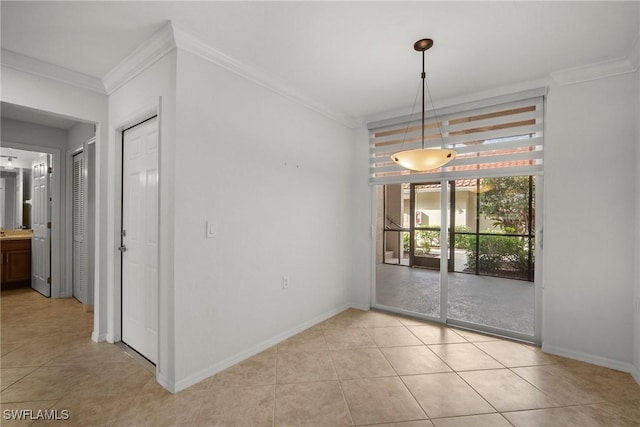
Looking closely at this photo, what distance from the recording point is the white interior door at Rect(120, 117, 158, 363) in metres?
2.49

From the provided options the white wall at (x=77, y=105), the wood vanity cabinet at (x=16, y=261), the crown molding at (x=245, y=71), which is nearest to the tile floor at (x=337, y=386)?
the white wall at (x=77, y=105)

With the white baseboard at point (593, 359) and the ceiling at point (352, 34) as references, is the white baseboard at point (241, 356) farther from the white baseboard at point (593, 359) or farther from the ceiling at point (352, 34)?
the ceiling at point (352, 34)

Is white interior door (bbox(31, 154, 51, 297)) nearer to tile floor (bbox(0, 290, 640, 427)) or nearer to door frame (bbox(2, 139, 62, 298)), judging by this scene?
door frame (bbox(2, 139, 62, 298))

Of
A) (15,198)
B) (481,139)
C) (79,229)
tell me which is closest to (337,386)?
(481,139)

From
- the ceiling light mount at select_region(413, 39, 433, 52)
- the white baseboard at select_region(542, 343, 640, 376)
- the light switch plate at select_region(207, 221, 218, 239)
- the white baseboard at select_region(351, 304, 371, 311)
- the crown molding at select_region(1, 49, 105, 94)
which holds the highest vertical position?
the ceiling light mount at select_region(413, 39, 433, 52)

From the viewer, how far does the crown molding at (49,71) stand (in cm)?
236

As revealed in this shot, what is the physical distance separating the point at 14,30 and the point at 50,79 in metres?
0.63

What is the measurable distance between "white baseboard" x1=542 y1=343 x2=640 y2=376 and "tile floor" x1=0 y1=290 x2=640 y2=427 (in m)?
0.07

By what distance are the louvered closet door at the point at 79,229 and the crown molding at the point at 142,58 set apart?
2013mm

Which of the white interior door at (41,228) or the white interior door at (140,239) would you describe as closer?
the white interior door at (140,239)

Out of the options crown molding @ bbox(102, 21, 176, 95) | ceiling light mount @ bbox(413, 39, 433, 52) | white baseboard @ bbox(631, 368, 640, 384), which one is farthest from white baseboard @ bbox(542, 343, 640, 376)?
crown molding @ bbox(102, 21, 176, 95)

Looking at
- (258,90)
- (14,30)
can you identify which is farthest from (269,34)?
(14,30)

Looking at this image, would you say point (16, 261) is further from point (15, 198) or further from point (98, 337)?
point (98, 337)

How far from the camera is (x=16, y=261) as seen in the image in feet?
15.8
